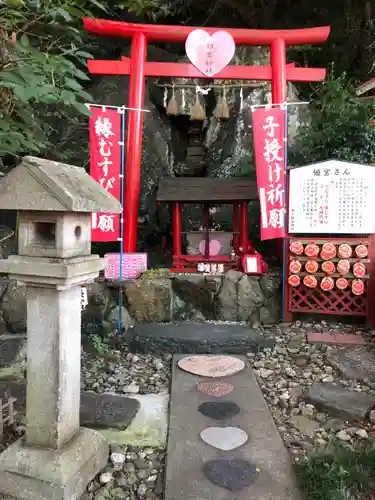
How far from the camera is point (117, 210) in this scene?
339 centimetres

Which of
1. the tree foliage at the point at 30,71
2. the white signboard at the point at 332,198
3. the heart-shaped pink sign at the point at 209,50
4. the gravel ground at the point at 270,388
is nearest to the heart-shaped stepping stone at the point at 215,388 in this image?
the gravel ground at the point at 270,388

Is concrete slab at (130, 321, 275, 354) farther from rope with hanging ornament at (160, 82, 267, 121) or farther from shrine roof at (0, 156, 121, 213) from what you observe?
rope with hanging ornament at (160, 82, 267, 121)

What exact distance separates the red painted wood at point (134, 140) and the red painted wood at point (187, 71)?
0.22 metres

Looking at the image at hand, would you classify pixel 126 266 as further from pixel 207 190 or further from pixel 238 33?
pixel 238 33

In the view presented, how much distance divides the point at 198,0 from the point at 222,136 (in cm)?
477

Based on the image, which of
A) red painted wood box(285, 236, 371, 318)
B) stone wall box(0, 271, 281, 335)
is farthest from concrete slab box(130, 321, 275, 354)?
red painted wood box(285, 236, 371, 318)

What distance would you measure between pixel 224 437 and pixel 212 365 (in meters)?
1.89

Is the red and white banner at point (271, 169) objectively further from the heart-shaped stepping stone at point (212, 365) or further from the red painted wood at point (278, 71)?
the heart-shaped stepping stone at point (212, 365)

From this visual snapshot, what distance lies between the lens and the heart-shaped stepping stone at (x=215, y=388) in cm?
500

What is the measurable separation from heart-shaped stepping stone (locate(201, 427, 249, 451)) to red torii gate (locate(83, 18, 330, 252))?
464 centimetres

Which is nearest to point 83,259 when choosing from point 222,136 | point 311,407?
point 311,407

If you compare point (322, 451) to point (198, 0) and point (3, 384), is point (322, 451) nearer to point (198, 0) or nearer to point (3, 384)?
point (3, 384)

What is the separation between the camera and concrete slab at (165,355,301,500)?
3.20 metres

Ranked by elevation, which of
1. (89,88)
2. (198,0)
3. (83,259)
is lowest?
(83,259)
